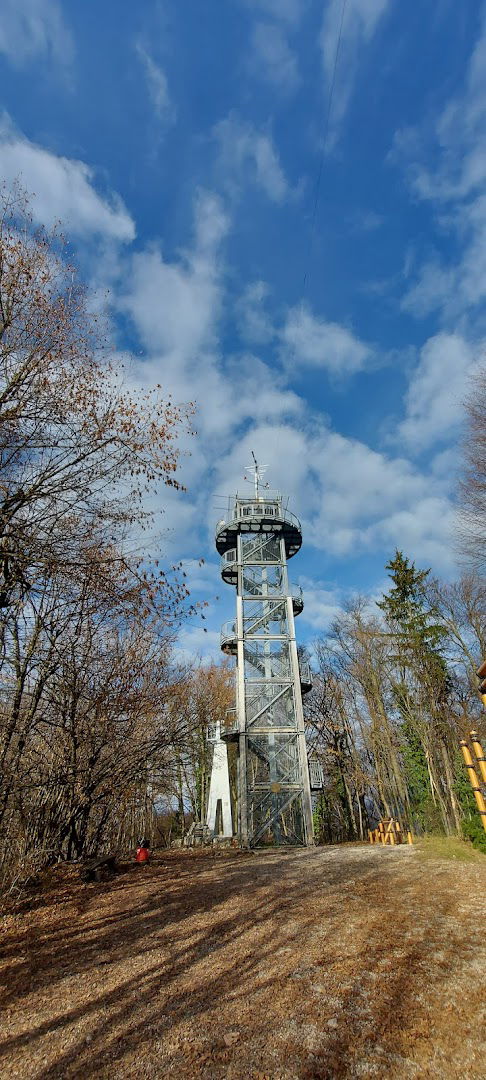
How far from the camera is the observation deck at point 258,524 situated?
21844mm

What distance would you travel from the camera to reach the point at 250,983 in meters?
4.34

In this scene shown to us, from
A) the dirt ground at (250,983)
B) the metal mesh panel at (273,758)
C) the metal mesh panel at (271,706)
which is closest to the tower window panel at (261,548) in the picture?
the metal mesh panel at (271,706)

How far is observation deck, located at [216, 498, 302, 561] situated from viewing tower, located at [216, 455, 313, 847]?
0.15 feet

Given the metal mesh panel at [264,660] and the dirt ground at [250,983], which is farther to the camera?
the metal mesh panel at [264,660]

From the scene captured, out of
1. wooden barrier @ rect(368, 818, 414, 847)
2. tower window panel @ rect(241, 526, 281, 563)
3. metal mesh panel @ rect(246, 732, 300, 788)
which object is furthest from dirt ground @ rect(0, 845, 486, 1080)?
tower window panel @ rect(241, 526, 281, 563)

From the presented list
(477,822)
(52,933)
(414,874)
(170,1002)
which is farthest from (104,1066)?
(477,822)

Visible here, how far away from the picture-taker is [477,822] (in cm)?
Result: 1155

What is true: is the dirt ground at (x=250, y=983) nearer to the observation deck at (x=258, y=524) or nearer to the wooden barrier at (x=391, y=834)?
the wooden barrier at (x=391, y=834)

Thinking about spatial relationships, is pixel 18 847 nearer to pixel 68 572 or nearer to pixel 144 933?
pixel 144 933

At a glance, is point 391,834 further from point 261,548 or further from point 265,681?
point 261,548

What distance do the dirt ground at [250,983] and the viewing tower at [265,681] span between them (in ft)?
34.0

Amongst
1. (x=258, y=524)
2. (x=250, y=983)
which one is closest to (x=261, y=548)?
(x=258, y=524)

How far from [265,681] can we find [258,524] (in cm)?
686

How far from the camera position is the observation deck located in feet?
71.7
